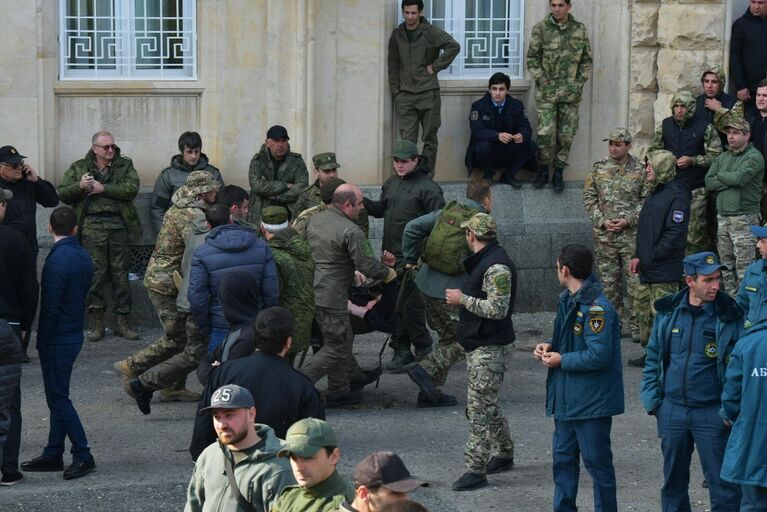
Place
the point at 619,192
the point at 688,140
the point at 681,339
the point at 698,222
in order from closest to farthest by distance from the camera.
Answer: the point at 681,339, the point at 619,192, the point at 688,140, the point at 698,222

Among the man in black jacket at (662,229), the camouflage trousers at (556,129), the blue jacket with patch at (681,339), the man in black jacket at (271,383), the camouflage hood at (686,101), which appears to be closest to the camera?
the man in black jacket at (271,383)

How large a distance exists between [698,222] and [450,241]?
14.7 ft

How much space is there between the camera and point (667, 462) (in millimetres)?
8602

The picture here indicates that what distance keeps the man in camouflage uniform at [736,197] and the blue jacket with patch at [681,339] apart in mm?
5842

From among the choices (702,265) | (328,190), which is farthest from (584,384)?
(328,190)

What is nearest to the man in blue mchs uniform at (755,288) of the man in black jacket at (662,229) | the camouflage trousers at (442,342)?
the camouflage trousers at (442,342)

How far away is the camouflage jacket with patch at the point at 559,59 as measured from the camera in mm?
15477

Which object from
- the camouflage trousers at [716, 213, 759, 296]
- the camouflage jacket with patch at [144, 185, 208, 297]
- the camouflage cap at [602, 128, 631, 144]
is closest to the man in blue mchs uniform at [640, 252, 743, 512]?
the camouflage jacket with patch at [144, 185, 208, 297]

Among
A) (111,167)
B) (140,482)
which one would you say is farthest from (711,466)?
(111,167)

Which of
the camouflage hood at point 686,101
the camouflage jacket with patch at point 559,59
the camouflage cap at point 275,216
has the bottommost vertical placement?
the camouflage cap at point 275,216

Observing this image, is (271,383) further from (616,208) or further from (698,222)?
(698,222)

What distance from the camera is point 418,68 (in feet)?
50.5

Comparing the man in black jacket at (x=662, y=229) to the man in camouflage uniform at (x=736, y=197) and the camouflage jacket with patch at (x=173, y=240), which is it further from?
the camouflage jacket with patch at (x=173, y=240)

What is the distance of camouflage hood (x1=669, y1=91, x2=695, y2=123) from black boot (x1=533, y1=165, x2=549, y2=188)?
1594 millimetres
